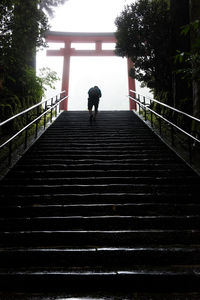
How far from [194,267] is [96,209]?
1.44 m

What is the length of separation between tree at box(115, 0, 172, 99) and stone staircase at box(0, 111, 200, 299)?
4510mm

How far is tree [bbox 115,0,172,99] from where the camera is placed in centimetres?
881

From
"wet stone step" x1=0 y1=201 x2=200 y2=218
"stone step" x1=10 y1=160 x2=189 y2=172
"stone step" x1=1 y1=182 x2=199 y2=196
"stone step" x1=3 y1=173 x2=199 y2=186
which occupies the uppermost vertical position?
"stone step" x1=10 y1=160 x2=189 y2=172

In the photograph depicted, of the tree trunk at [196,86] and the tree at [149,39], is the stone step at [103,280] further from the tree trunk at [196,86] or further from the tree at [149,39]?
the tree at [149,39]

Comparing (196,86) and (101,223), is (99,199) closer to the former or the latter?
(101,223)

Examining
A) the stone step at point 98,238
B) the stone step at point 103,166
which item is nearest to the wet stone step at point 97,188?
the stone step at point 103,166

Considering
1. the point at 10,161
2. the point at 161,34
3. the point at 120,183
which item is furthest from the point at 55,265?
the point at 161,34

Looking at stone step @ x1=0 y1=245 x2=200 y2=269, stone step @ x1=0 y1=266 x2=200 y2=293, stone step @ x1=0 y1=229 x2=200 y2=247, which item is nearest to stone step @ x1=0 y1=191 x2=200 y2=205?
stone step @ x1=0 y1=229 x2=200 y2=247

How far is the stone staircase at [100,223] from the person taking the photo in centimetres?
235

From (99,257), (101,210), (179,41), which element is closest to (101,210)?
(101,210)

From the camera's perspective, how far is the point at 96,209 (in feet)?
11.4

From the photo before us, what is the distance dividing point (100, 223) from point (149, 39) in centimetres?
771

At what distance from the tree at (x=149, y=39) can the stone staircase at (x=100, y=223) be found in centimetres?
451

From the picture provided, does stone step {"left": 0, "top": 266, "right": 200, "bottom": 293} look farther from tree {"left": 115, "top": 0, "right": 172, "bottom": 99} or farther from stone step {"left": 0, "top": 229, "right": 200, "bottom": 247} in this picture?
tree {"left": 115, "top": 0, "right": 172, "bottom": 99}
